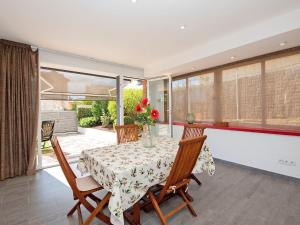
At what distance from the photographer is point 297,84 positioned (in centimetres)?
281

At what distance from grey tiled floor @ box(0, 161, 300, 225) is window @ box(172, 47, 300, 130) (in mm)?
1115


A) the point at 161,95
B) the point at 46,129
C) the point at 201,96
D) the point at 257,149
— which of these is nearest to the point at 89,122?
the point at 46,129

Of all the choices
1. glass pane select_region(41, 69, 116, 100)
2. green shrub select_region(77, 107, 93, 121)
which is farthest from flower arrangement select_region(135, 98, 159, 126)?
green shrub select_region(77, 107, 93, 121)

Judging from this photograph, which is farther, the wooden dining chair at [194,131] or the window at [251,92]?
the window at [251,92]

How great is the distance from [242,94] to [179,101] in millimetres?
1791

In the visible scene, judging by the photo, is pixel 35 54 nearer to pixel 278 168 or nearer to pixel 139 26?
pixel 139 26

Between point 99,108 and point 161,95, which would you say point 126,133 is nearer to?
point 161,95

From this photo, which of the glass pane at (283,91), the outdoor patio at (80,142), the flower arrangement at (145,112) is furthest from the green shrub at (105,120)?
the glass pane at (283,91)

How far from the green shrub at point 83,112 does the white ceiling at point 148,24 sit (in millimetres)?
6156

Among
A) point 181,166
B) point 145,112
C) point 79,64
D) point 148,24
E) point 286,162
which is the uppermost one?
point 148,24

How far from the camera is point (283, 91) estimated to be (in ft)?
9.70

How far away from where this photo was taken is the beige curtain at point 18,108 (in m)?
2.83

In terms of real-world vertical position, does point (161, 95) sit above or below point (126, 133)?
above

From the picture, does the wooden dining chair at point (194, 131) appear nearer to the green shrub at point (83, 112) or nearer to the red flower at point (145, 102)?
the red flower at point (145, 102)
